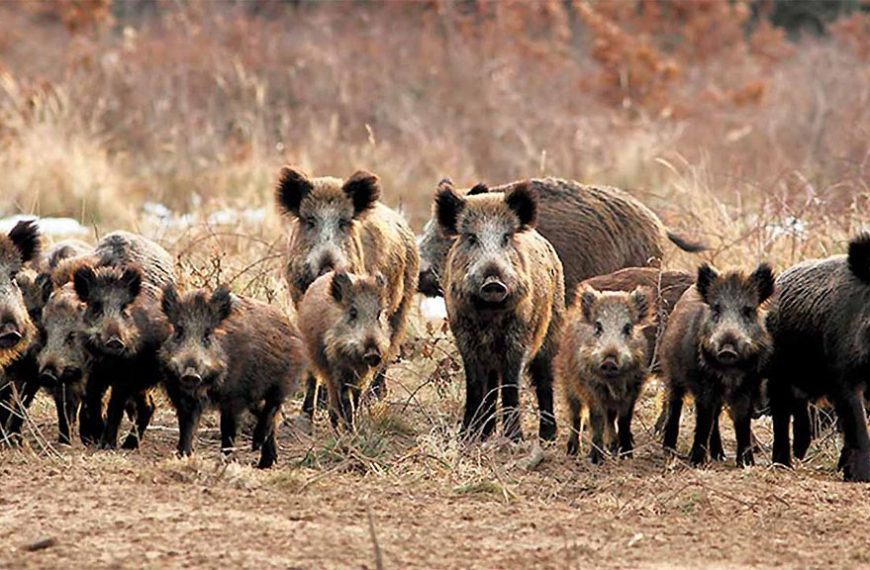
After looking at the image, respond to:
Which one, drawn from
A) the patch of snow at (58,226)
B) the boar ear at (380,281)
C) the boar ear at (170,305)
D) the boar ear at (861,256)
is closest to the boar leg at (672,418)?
the boar ear at (861,256)

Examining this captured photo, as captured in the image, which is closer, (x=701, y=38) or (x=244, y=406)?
(x=244, y=406)

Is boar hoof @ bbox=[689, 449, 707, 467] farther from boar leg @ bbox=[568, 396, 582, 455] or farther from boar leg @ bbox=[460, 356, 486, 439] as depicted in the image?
boar leg @ bbox=[460, 356, 486, 439]

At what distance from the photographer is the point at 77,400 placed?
9516 millimetres

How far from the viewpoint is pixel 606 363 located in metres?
9.34

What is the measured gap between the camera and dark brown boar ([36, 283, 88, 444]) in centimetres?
919

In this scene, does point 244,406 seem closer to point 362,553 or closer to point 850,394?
point 362,553

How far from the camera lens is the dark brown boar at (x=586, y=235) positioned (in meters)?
11.8

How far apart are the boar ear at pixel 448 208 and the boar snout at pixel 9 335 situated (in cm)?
248

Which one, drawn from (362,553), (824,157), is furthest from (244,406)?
(824,157)

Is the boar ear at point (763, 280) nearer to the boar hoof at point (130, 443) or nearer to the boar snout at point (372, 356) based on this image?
Answer: the boar snout at point (372, 356)

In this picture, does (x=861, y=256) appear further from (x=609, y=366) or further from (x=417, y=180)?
(x=417, y=180)

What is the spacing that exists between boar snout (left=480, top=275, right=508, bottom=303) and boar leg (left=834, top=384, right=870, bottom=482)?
1.85 meters

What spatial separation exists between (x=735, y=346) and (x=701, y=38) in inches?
858

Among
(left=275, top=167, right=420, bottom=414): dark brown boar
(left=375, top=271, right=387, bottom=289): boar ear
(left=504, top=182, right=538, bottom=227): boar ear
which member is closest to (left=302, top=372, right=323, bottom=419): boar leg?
(left=275, top=167, right=420, bottom=414): dark brown boar
